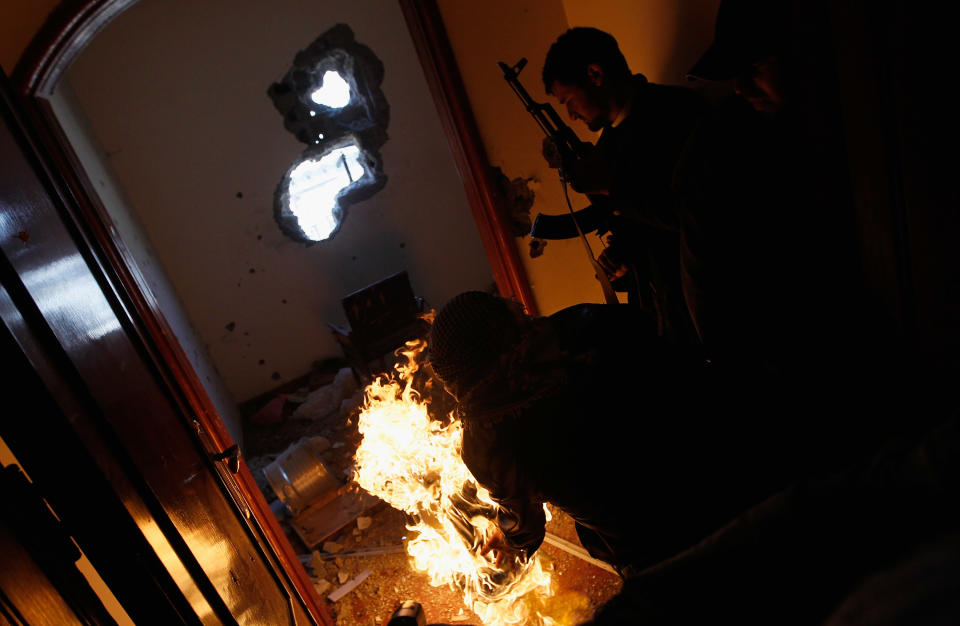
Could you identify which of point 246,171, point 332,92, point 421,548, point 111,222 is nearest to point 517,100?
point 111,222

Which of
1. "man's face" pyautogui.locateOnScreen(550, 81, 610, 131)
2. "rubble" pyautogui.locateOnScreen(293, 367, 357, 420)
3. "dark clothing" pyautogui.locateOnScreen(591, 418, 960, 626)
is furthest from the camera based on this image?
"rubble" pyautogui.locateOnScreen(293, 367, 357, 420)

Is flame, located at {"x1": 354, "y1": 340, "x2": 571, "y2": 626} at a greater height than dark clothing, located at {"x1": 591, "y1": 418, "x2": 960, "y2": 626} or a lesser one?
lesser

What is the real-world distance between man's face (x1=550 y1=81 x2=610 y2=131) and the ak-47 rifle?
12.5 inches

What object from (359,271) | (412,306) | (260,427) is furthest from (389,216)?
(260,427)

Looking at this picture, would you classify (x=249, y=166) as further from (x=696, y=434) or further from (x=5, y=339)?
(x=696, y=434)

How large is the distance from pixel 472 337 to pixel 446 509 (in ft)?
5.16

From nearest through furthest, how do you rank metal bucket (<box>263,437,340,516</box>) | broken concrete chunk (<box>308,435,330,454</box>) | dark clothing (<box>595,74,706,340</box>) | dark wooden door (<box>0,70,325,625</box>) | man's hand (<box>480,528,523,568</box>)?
1. dark wooden door (<box>0,70,325,625</box>)
2. dark clothing (<box>595,74,706,340</box>)
3. man's hand (<box>480,528,523,568</box>)
4. metal bucket (<box>263,437,340,516</box>)
5. broken concrete chunk (<box>308,435,330,454</box>)

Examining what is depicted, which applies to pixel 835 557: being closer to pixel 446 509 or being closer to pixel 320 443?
pixel 446 509

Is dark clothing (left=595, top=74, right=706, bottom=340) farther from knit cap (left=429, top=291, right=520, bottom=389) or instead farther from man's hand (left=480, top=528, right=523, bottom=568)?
man's hand (left=480, top=528, right=523, bottom=568)

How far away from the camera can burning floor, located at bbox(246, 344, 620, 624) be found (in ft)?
9.07

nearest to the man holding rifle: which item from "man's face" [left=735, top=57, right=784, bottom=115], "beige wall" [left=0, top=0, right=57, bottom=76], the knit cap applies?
"man's face" [left=735, top=57, right=784, bottom=115]

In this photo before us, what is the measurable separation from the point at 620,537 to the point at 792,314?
96 cm

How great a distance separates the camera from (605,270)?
284 cm

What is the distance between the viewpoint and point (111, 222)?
326 cm
